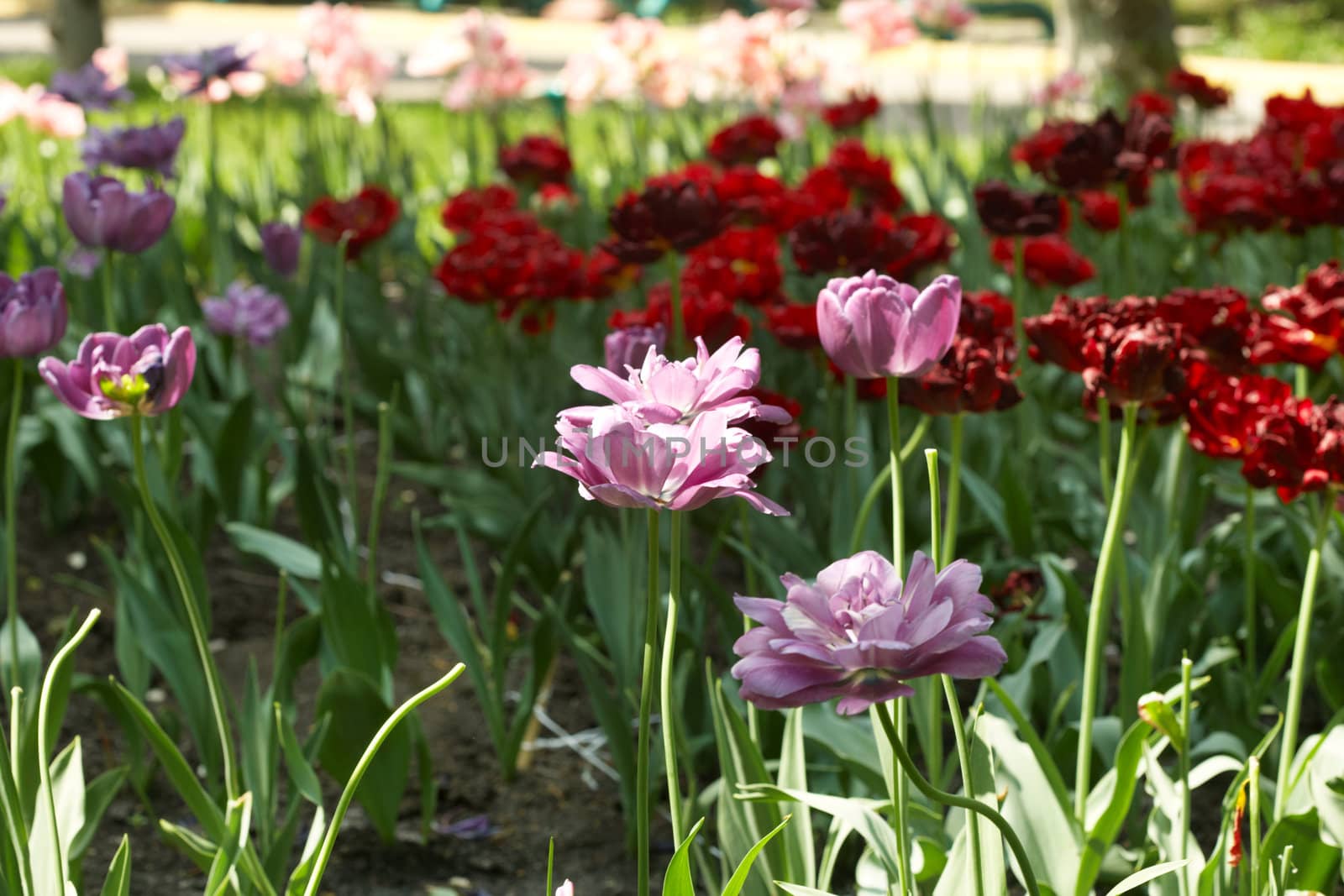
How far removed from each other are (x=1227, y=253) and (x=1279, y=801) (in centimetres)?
208

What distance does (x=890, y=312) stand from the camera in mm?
1141

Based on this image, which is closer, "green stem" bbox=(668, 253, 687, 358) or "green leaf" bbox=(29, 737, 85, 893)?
"green leaf" bbox=(29, 737, 85, 893)

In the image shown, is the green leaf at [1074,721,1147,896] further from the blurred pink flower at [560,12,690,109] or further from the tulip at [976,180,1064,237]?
the blurred pink flower at [560,12,690,109]

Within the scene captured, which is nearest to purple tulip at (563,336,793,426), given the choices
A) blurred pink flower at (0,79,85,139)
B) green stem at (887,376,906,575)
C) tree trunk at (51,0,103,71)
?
green stem at (887,376,906,575)

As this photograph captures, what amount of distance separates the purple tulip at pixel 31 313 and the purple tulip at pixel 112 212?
0.42 m

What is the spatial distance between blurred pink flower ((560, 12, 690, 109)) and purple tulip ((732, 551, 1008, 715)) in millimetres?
3728

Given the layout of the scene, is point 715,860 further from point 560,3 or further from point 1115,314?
point 560,3

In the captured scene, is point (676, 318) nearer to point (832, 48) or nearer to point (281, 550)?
point (281, 550)

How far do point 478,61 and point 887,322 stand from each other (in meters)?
3.68

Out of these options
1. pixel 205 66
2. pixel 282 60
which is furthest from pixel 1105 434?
pixel 282 60

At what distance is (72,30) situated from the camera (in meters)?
7.38

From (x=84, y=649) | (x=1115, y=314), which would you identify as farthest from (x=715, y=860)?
(x=84, y=649)

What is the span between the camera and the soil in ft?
5.74

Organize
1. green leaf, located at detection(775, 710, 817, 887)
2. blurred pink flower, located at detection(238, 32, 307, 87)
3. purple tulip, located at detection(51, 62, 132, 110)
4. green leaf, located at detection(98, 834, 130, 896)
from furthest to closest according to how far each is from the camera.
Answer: blurred pink flower, located at detection(238, 32, 307, 87) < purple tulip, located at detection(51, 62, 132, 110) < green leaf, located at detection(775, 710, 817, 887) < green leaf, located at detection(98, 834, 130, 896)
